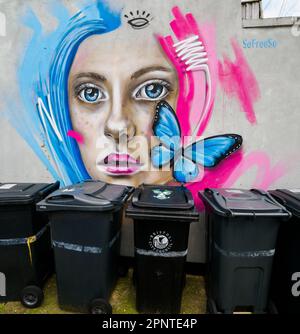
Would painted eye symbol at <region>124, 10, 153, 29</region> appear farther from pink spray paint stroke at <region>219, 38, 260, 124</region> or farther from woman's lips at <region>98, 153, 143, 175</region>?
woman's lips at <region>98, 153, 143, 175</region>

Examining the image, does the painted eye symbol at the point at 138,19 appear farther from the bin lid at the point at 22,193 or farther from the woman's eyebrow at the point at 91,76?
the bin lid at the point at 22,193

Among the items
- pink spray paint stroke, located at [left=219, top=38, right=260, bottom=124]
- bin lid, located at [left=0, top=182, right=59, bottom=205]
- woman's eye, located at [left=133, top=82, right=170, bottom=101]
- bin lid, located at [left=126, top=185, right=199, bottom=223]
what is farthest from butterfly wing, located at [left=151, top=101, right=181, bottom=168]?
bin lid, located at [left=0, top=182, right=59, bottom=205]

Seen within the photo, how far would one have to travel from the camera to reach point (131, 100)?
3.47 metres

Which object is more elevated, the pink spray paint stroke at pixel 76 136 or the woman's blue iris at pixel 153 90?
the woman's blue iris at pixel 153 90

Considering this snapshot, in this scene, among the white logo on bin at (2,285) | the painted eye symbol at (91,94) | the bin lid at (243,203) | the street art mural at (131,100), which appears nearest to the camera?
the bin lid at (243,203)

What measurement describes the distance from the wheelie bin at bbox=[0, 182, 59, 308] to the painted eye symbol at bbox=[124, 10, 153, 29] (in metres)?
2.21

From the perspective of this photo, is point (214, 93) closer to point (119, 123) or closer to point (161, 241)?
point (119, 123)

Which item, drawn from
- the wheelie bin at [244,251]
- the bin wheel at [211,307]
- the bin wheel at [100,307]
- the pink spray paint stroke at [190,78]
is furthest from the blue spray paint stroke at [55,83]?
the bin wheel at [211,307]

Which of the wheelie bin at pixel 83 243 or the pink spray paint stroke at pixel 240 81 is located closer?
the wheelie bin at pixel 83 243

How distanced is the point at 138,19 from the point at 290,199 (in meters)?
2.62

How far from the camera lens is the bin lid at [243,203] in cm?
246

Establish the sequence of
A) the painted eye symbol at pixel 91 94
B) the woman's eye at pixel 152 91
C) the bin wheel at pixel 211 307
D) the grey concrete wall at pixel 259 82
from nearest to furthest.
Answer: the bin wheel at pixel 211 307 → the grey concrete wall at pixel 259 82 → the woman's eye at pixel 152 91 → the painted eye symbol at pixel 91 94

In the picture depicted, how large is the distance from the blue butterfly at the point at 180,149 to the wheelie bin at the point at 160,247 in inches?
28.3
